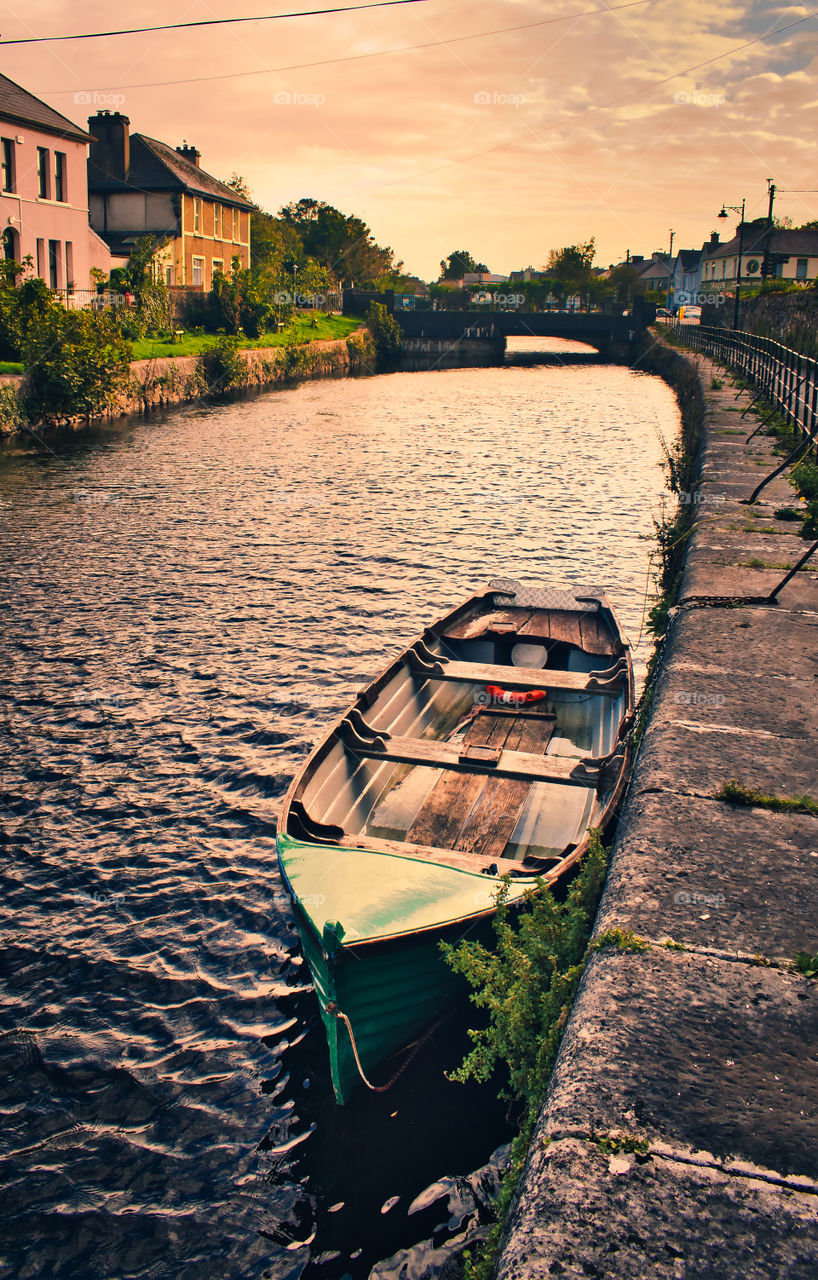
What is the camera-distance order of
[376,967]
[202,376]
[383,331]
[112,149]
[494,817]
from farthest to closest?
[383,331]
[112,149]
[202,376]
[494,817]
[376,967]

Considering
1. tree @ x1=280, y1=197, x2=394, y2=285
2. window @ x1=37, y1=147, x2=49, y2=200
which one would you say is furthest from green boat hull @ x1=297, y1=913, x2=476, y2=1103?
tree @ x1=280, y1=197, x2=394, y2=285

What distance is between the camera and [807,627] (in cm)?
666

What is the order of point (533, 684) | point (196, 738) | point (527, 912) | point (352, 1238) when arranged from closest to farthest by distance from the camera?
point (352, 1238)
point (527, 912)
point (533, 684)
point (196, 738)

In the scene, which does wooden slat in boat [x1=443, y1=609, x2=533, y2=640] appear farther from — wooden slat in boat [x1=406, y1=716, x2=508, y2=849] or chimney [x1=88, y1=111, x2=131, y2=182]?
chimney [x1=88, y1=111, x2=131, y2=182]

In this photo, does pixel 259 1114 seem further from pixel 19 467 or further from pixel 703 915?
pixel 19 467

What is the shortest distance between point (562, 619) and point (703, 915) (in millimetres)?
7695

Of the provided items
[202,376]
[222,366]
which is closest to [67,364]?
[202,376]

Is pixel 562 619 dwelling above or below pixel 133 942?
above

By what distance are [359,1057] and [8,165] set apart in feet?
129

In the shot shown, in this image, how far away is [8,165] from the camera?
118 feet

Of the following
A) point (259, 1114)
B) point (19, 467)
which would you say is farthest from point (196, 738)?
point (19, 467)

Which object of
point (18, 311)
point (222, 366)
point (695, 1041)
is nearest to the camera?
point (695, 1041)

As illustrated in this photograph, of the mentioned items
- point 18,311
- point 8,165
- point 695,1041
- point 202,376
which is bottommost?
point 695,1041

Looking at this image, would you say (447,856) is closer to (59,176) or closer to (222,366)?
(222,366)
